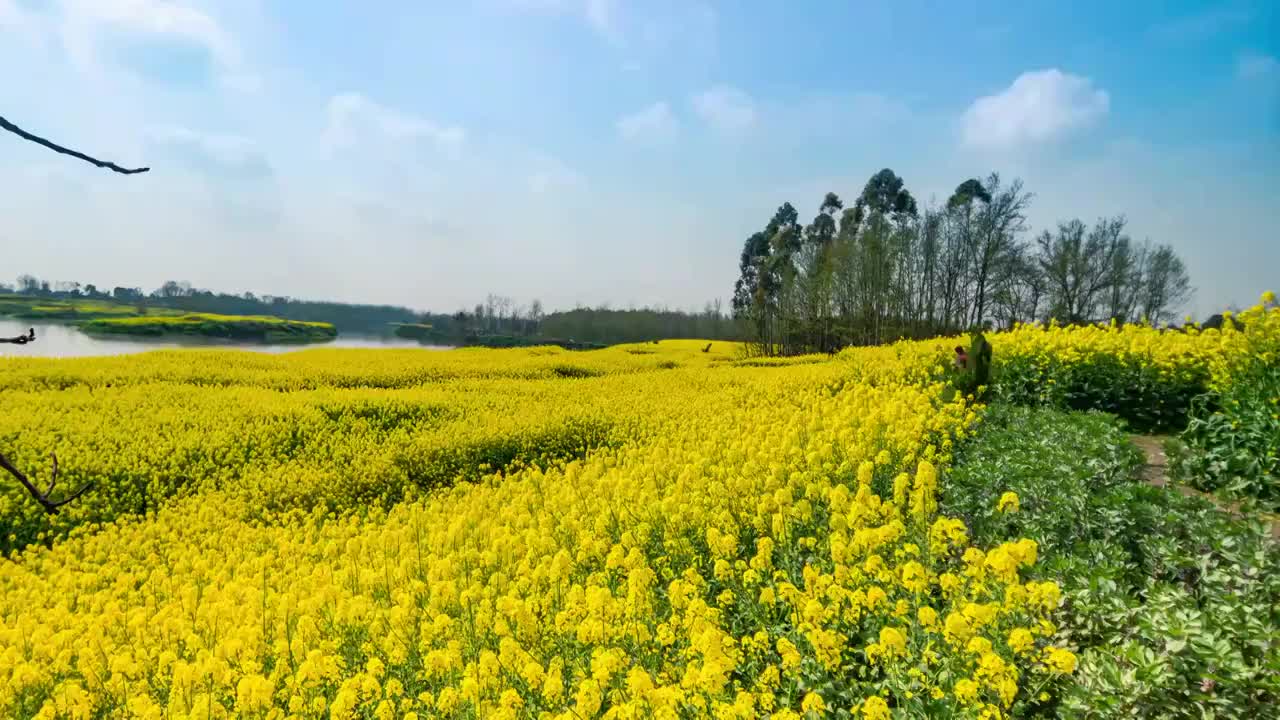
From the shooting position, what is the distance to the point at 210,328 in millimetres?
47812

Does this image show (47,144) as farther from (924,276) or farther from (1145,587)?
(924,276)

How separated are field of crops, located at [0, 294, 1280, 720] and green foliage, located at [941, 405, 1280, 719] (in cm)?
4

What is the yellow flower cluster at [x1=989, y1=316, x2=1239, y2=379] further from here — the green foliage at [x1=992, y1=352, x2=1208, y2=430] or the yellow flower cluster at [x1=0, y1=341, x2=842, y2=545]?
the yellow flower cluster at [x1=0, y1=341, x2=842, y2=545]

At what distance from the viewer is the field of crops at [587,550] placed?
11.3 ft

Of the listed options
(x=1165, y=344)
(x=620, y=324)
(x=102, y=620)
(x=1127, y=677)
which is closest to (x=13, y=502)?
(x=102, y=620)

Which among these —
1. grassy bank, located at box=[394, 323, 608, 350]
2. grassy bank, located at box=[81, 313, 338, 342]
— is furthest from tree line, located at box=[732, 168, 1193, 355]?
grassy bank, located at box=[81, 313, 338, 342]

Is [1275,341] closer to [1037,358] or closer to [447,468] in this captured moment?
[1037,358]

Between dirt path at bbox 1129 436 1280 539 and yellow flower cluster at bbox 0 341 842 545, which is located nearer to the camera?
dirt path at bbox 1129 436 1280 539

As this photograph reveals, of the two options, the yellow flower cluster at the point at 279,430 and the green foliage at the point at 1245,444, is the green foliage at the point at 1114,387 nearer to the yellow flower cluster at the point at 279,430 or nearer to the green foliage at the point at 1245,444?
the green foliage at the point at 1245,444

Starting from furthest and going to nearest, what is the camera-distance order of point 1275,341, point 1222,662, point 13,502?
point 13,502
point 1275,341
point 1222,662

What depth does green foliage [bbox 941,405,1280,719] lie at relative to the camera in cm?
279

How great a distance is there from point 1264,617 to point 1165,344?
34.7 ft

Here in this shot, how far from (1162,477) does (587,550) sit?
6047 millimetres

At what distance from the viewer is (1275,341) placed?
7617 millimetres
